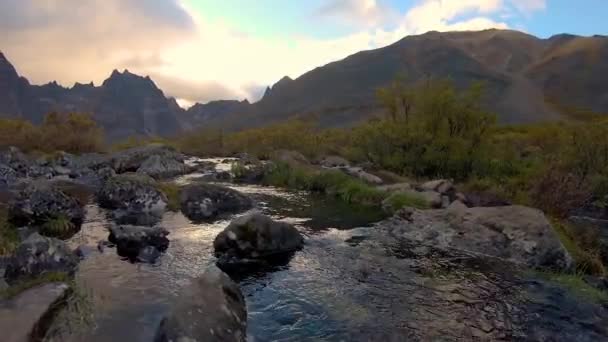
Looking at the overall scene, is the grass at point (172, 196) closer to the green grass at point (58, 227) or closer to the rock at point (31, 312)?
the green grass at point (58, 227)

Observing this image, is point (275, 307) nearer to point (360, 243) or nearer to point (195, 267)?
point (195, 267)

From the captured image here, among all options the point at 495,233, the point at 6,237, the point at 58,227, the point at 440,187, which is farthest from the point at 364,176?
the point at 6,237

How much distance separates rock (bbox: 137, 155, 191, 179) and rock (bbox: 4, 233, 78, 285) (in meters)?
27.6

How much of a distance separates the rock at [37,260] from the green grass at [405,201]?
56.4 ft

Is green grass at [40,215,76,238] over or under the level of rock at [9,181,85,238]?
under

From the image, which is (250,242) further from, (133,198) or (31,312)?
(133,198)

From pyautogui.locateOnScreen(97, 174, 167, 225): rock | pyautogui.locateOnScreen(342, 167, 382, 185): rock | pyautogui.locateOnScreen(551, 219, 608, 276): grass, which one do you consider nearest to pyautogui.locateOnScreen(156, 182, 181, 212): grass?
pyautogui.locateOnScreen(97, 174, 167, 225): rock

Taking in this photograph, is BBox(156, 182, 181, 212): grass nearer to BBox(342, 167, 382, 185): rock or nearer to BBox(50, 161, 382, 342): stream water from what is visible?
BBox(50, 161, 382, 342): stream water

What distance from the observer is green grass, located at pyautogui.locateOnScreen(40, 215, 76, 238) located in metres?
18.1

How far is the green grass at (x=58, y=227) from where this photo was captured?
18.1 metres

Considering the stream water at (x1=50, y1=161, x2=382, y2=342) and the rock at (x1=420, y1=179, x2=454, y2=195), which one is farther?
the rock at (x1=420, y1=179, x2=454, y2=195)

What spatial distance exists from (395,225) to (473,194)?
963 centimetres

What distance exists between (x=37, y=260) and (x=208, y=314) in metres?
6.57

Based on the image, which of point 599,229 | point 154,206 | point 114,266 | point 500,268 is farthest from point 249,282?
point 599,229
